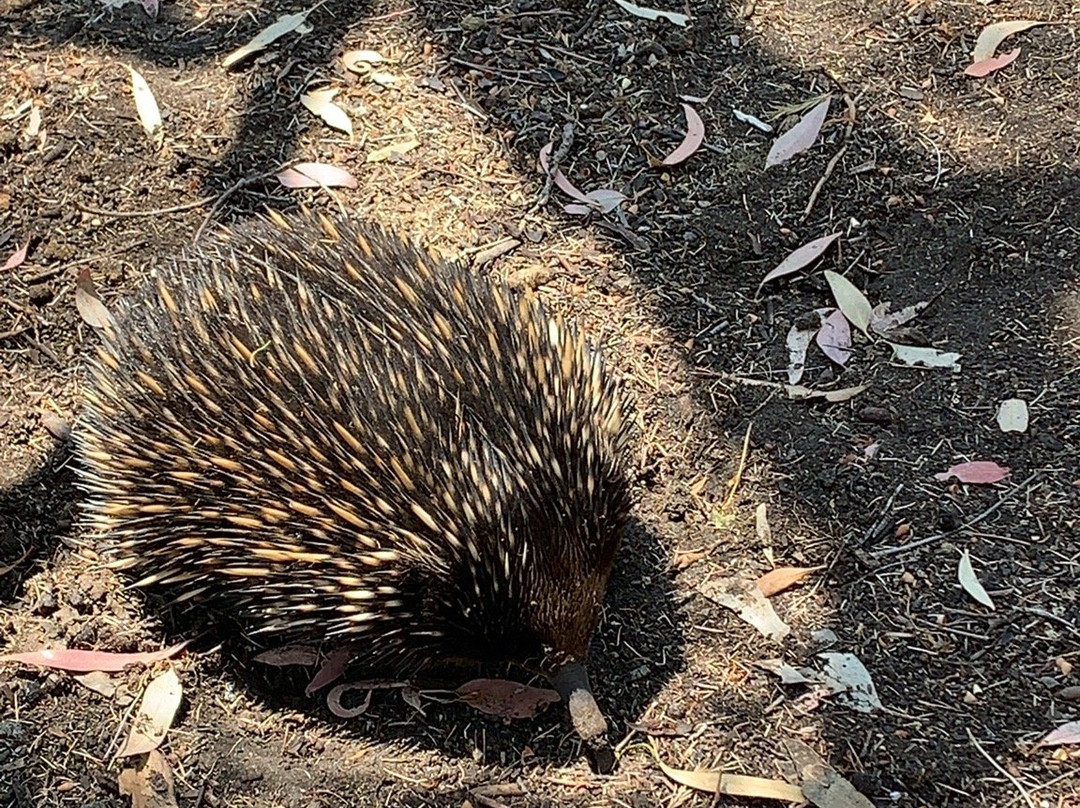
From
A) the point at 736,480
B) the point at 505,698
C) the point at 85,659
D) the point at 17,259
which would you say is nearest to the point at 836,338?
the point at 736,480

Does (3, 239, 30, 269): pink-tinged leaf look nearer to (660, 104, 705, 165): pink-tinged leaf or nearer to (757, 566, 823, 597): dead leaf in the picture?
(660, 104, 705, 165): pink-tinged leaf

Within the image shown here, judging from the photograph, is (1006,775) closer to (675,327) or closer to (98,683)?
(675,327)

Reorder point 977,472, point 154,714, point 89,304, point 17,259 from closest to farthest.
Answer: point 154,714, point 977,472, point 89,304, point 17,259

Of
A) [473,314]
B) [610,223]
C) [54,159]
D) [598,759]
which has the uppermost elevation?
[473,314]

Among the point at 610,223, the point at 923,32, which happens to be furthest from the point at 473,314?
the point at 923,32

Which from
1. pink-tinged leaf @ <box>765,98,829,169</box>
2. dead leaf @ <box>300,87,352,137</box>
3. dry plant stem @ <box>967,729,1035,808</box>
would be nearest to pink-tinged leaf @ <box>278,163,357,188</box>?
dead leaf @ <box>300,87,352,137</box>

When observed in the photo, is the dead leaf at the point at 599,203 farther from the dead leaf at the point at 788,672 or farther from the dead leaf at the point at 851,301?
the dead leaf at the point at 788,672

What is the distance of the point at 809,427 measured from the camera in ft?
11.0

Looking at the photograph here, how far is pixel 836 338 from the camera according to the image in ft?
11.6

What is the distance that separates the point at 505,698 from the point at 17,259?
2.10 metres

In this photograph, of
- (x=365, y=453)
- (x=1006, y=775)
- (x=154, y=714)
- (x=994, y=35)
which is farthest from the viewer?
(x=994, y=35)

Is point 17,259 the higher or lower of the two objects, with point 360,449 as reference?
lower

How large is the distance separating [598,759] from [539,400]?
860 mm

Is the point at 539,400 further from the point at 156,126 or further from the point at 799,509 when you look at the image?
the point at 156,126
